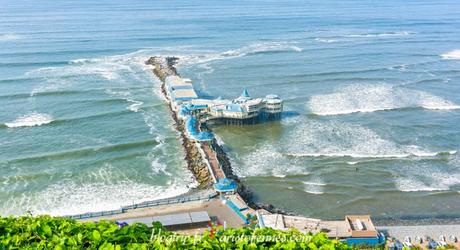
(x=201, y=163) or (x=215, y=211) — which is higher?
(x=215, y=211)

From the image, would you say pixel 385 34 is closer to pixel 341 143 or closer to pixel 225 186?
pixel 341 143

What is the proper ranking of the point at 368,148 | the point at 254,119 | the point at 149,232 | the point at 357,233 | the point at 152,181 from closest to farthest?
the point at 149,232, the point at 357,233, the point at 152,181, the point at 368,148, the point at 254,119

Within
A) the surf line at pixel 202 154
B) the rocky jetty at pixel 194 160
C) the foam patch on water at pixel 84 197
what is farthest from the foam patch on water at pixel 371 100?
the foam patch on water at pixel 84 197

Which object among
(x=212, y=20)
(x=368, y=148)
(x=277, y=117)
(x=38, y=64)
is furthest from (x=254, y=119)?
(x=212, y=20)

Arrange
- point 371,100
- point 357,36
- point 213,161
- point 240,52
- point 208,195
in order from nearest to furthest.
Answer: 1. point 208,195
2. point 213,161
3. point 371,100
4. point 240,52
5. point 357,36

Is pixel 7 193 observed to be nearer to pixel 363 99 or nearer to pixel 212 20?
pixel 363 99

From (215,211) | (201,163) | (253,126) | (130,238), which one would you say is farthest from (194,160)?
(130,238)
